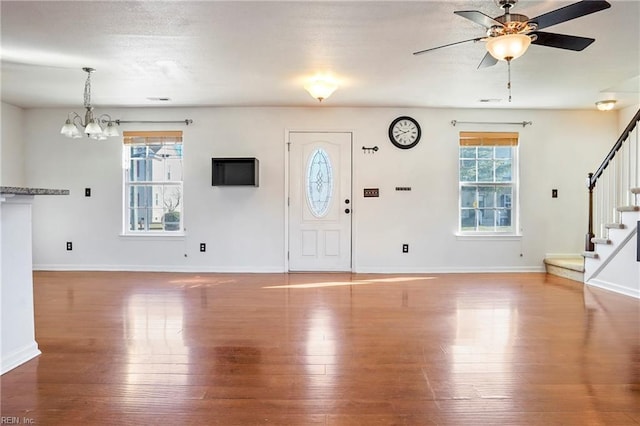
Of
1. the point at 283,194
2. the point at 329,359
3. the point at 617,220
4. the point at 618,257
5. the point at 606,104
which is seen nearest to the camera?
the point at 329,359

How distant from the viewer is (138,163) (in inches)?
237

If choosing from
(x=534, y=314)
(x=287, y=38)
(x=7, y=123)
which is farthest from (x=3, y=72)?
(x=534, y=314)

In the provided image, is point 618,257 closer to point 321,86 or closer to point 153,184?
point 321,86

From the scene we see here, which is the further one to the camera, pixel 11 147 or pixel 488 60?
pixel 11 147

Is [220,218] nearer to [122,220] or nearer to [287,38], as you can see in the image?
[122,220]

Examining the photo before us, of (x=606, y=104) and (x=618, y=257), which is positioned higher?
(x=606, y=104)

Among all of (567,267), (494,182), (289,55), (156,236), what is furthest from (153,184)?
(567,267)

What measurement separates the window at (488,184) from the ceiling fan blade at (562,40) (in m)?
3.24

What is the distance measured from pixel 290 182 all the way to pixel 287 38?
2.73 metres

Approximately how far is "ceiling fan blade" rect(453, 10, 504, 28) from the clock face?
333 centimetres

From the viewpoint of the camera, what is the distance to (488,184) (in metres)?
6.00

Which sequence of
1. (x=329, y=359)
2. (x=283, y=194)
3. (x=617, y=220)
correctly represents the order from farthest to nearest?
1. (x=283, y=194)
2. (x=617, y=220)
3. (x=329, y=359)

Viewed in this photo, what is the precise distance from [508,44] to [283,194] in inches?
151

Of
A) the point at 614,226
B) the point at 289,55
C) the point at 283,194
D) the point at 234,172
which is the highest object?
the point at 289,55
